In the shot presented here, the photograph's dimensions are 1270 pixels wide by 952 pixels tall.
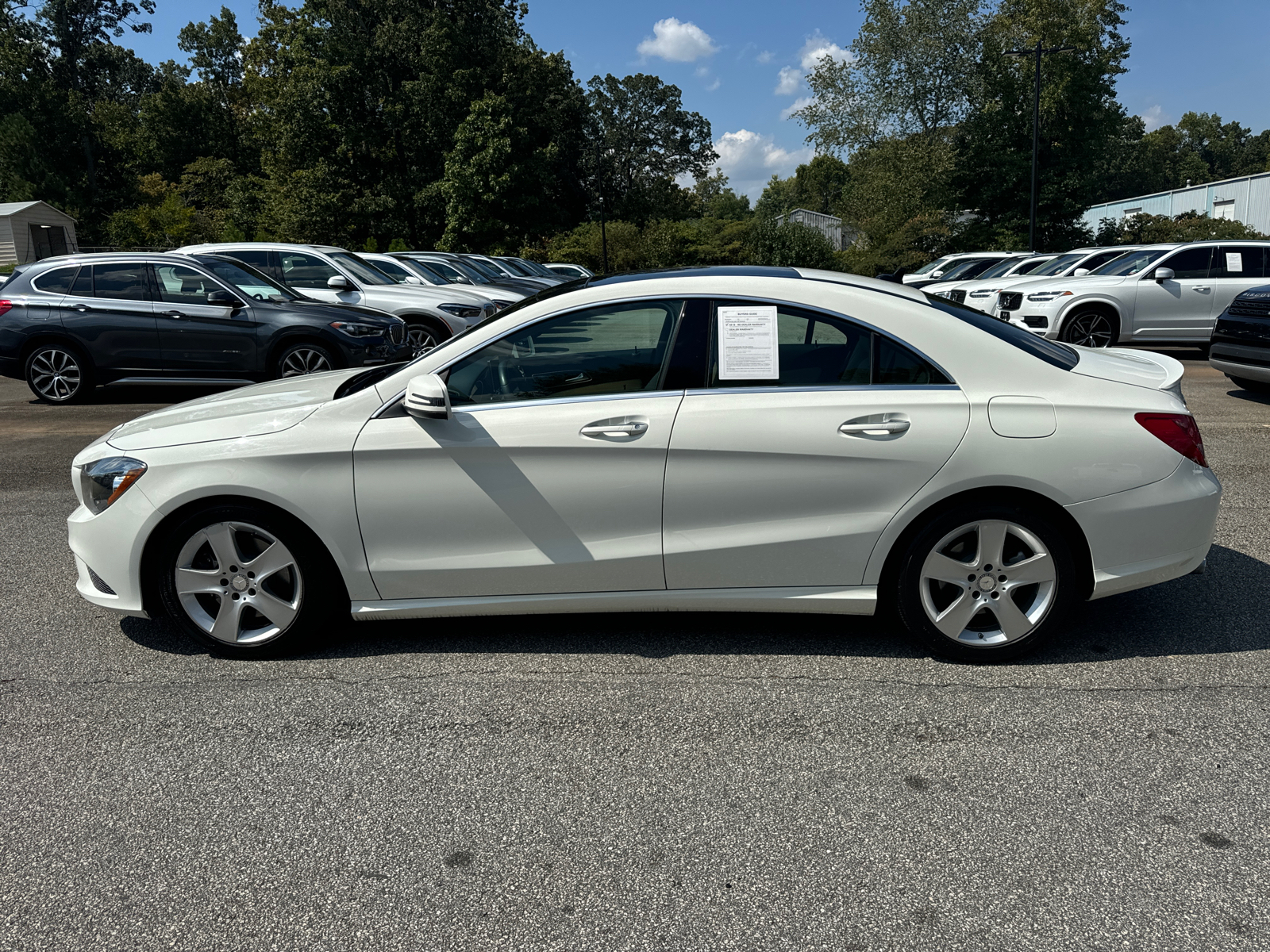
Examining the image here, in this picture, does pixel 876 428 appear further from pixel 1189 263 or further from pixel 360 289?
pixel 1189 263

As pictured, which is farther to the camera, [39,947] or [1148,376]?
[1148,376]

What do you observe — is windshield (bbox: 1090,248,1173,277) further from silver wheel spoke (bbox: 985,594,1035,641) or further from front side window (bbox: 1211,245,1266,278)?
silver wheel spoke (bbox: 985,594,1035,641)

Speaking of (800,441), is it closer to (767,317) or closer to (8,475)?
(767,317)

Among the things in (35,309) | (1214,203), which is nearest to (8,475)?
(35,309)

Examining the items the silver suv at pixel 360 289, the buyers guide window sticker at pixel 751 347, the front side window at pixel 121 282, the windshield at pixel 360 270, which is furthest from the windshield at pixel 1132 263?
the front side window at pixel 121 282

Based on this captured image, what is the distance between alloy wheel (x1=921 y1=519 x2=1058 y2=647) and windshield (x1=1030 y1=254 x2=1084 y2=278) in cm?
1439

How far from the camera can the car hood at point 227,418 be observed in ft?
13.1

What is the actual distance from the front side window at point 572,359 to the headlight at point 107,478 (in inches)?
53.6

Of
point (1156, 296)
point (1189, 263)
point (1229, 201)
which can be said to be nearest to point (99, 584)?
point (1156, 296)

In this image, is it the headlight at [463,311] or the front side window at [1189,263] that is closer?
the headlight at [463,311]

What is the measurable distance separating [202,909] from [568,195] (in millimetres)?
67057

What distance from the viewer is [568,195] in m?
66.4

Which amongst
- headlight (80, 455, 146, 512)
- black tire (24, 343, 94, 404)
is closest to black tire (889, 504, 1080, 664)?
headlight (80, 455, 146, 512)

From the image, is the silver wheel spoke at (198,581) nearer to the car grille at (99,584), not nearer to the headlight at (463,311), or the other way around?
the car grille at (99,584)
